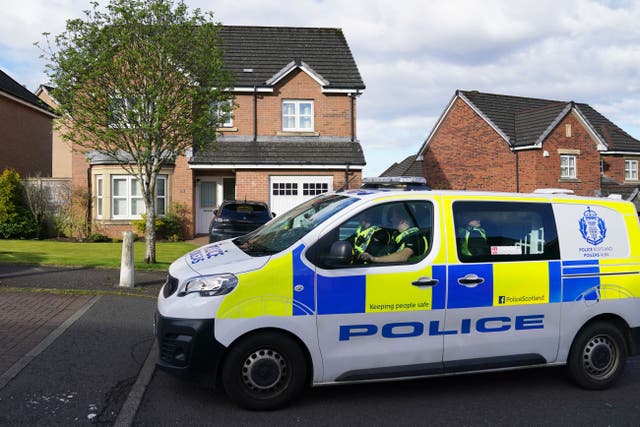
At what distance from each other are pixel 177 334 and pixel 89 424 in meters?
0.86

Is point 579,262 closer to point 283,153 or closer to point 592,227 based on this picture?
point 592,227

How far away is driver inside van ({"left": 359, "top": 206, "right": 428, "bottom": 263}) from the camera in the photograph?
464cm

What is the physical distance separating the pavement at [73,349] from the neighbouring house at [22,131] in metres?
16.1

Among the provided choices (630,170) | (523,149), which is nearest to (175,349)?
A: (523,149)

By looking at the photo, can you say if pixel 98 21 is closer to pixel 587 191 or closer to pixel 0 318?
pixel 0 318

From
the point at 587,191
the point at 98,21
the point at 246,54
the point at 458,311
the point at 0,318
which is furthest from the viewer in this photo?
the point at 587,191

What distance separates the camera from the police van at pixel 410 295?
4.30 m

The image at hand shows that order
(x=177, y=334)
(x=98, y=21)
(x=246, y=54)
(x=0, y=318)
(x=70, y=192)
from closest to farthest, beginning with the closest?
(x=177, y=334)
(x=0, y=318)
(x=98, y=21)
(x=70, y=192)
(x=246, y=54)

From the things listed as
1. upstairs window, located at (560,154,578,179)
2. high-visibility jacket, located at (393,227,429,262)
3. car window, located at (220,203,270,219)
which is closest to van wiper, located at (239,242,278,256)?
high-visibility jacket, located at (393,227,429,262)

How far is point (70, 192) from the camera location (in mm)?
19203

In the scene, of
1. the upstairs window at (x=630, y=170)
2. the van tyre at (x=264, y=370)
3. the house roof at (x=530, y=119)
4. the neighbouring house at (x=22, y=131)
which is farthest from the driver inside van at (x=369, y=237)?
the upstairs window at (x=630, y=170)

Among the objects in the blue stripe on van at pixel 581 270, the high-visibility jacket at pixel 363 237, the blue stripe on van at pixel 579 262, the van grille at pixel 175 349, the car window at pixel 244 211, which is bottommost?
the van grille at pixel 175 349

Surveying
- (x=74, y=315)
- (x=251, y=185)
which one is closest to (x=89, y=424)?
(x=74, y=315)

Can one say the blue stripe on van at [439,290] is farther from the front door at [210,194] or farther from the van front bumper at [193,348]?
the front door at [210,194]
